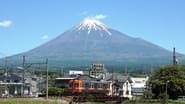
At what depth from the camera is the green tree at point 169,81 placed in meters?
46.9

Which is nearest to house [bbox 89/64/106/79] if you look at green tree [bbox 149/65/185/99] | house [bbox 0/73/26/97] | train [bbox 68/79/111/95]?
house [bbox 0/73/26/97]

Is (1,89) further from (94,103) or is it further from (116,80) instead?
A: (116,80)

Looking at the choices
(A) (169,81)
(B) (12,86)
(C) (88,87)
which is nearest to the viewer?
(A) (169,81)

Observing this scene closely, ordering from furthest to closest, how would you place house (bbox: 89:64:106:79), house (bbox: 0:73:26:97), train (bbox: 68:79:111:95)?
house (bbox: 89:64:106:79) → house (bbox: 0:73:26:97) → train (bbox: 68:79:111:95)

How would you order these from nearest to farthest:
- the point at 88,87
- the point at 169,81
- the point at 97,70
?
the point at 169,81 → the point at 88,87 → the point at 97,70

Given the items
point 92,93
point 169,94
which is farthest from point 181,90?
point 92,93

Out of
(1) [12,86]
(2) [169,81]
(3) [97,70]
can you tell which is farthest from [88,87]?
(3) [97,70]

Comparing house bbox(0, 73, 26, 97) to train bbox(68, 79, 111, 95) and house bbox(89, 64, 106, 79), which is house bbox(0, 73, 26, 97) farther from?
house bbox(89, 64, 106, 79)

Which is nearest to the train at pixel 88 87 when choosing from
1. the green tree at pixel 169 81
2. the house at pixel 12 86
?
the green tree at pixel 169 81

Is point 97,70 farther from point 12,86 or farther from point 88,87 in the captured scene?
point 88,87

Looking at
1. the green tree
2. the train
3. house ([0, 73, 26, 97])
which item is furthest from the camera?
house ([0, 73, 26, 97])

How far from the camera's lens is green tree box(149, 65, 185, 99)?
154 feet

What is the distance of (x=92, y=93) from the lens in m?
50.2

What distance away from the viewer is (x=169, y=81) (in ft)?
154
